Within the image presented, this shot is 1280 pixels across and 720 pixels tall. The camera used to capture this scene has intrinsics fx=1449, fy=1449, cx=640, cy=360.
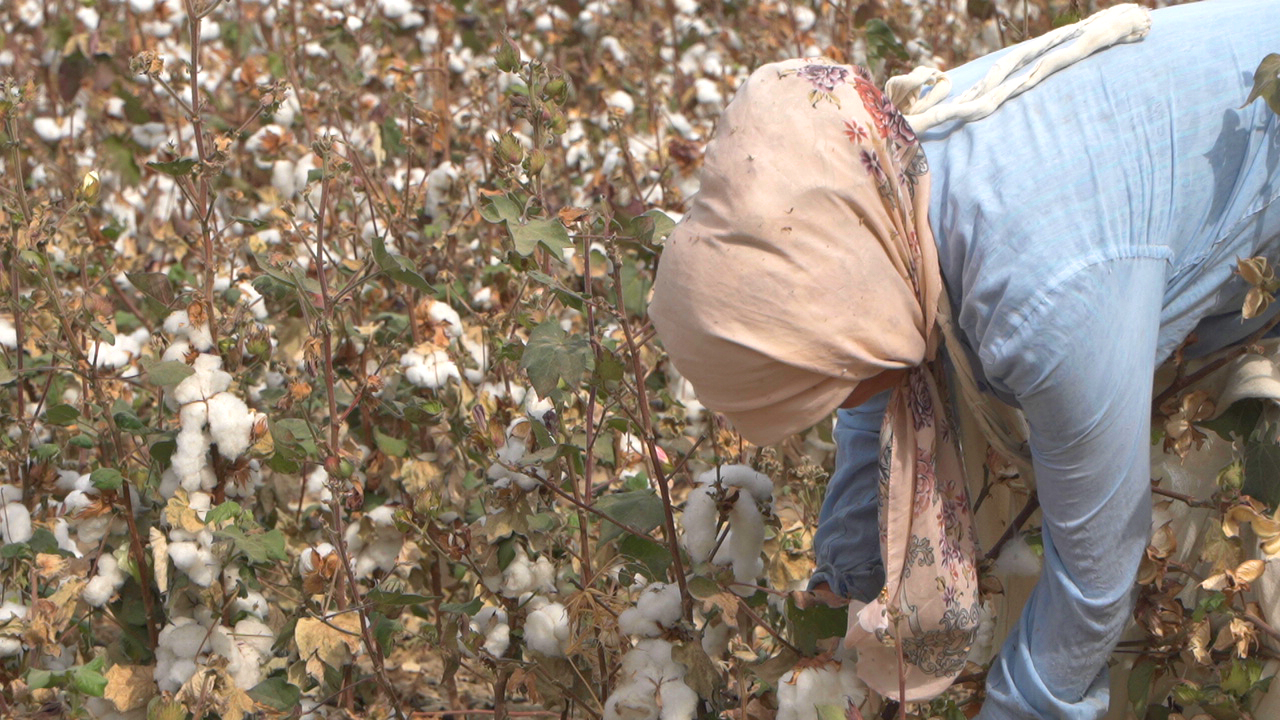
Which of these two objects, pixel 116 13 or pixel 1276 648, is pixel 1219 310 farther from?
pixel 116 13

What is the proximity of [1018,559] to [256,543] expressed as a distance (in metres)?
0.85

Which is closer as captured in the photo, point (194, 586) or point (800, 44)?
point (194, 586)

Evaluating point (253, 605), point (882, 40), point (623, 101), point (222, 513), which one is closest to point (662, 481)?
point (222, 513)

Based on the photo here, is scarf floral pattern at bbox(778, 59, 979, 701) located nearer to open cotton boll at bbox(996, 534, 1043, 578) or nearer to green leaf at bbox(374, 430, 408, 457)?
open cotton boll at bbox(996, 534, 1043, 578)

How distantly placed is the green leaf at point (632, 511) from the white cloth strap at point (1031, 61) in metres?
0.53

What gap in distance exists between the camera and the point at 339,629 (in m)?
1.68

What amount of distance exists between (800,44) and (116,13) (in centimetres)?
190

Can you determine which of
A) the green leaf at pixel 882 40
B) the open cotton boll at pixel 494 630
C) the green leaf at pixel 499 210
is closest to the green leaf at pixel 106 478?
the open cotton boll at pixel 494 630

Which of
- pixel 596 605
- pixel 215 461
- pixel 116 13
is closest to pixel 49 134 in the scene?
pixel 116 13

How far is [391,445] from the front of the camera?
2.03 metres

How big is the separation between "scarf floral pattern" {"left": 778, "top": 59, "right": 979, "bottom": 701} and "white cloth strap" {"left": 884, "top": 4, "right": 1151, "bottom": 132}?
0.29ft

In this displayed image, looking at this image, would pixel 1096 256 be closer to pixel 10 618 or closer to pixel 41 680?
pixel 41 680

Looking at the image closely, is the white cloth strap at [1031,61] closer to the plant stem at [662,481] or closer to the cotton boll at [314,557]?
the plant stem at [662,481]

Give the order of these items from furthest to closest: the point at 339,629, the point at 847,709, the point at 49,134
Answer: the point at 49,134 → the point at 339,629 → the point at 847,709
